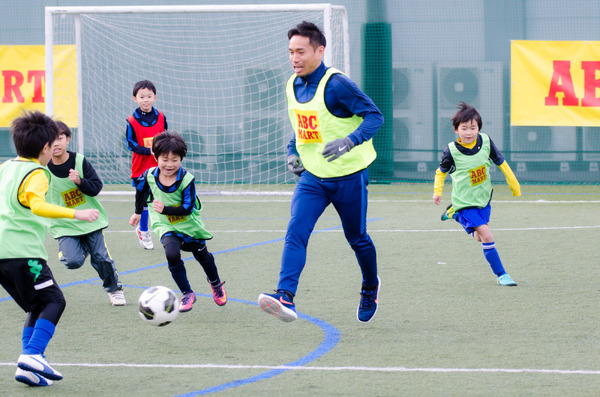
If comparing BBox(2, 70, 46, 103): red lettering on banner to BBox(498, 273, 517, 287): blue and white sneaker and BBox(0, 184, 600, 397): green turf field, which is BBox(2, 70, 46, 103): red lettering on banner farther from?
BBox(498, 273, 517, 287): blue and white sneaker

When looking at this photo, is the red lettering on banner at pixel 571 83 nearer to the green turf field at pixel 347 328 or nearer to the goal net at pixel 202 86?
the goal net at pixel 202 86

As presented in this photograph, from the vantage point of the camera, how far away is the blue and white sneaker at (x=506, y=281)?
6.69 metres

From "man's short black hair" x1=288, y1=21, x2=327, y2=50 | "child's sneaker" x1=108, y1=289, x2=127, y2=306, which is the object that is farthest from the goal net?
"man's short black hair" x1=288, y1=21, x2=327, y2=50

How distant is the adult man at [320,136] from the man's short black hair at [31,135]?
61.7 inches

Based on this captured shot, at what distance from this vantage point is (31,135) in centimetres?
434

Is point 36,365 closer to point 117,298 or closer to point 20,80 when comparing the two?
point 117,298

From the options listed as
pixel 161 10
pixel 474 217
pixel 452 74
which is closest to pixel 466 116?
pixel 474 217

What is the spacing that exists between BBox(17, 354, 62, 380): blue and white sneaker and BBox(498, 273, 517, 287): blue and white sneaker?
387cm

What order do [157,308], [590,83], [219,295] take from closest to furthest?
[157,308]
[219,295]
[590,83]

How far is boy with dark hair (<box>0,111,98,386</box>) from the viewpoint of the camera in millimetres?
4148

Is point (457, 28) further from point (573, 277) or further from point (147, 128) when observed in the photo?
point (573, 277)

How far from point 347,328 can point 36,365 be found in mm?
2045

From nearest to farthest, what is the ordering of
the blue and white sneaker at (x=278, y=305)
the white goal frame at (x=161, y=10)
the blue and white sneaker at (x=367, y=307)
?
1. the blue and white sneaker at (x=278, y=305)
2. the blue and white sneaker at (x=367, y=307)
3. the white goal frame at (x=161, y=10)

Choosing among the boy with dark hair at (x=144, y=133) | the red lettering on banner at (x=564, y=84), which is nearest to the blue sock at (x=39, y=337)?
the boy with dark hair at (x=144, y=133)
